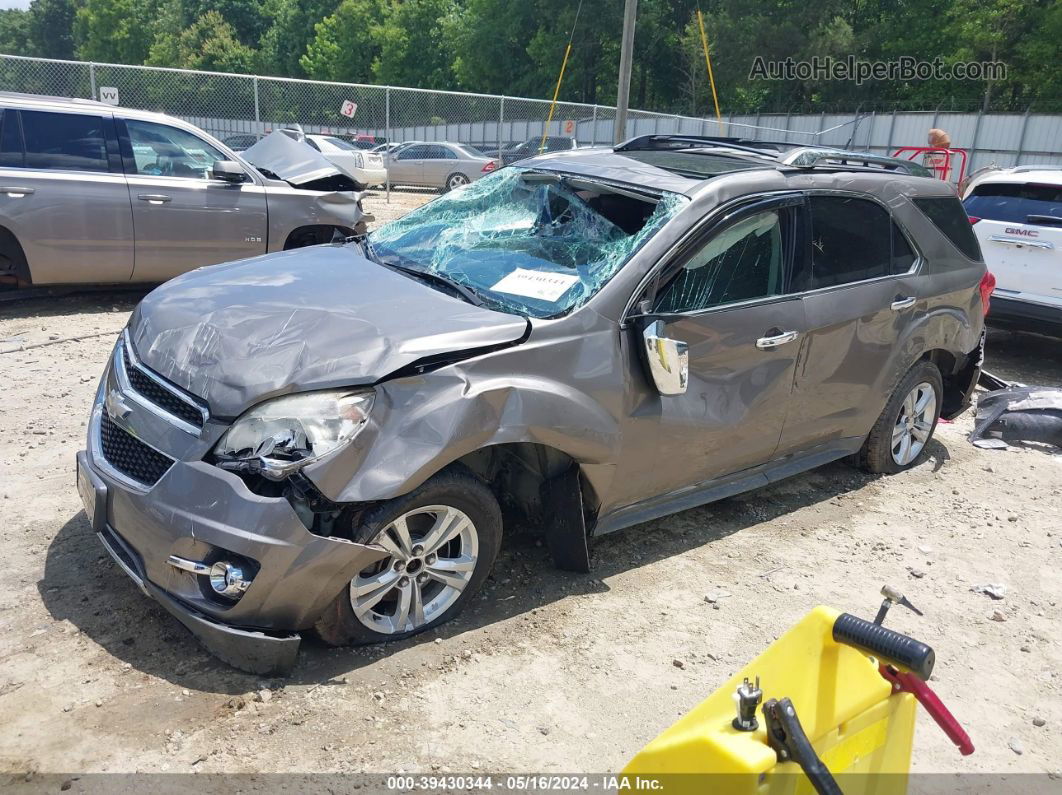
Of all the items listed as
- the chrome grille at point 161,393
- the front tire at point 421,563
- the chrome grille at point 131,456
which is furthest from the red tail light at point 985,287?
the chrome grille at point 131,456

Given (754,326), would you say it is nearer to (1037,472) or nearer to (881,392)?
(881,392)

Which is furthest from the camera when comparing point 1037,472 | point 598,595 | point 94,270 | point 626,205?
point 94,270

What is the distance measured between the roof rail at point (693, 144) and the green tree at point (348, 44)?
61258mm

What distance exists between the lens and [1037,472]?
570 centimetres

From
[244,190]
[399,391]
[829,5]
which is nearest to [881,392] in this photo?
[399,391]

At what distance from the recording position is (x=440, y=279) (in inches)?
147

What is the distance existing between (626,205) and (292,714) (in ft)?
8.35

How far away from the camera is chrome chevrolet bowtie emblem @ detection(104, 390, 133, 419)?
124 inches

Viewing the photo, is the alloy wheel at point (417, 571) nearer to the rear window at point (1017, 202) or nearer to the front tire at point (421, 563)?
the front tire at point (421, 563)

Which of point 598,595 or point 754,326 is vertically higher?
point 754,326

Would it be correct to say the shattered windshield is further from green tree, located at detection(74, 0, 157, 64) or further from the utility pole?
green tree, located at detection(74, 0, 157, 64)

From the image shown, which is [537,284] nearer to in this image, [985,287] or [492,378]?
[492,378]

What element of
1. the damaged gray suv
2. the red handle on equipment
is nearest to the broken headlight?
the damaged gray suv

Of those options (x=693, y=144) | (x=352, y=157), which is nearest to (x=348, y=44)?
(x=352, y=157)
